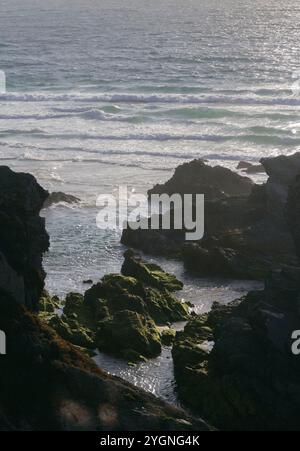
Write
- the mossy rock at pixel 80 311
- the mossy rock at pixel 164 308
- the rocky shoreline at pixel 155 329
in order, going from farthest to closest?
the mossy rock at pixel 164 308 < the mossy rock at pixel 80 311 < the rocky shoreline at pixel 155 329

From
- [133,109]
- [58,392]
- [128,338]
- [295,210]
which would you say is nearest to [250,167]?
[295,210]

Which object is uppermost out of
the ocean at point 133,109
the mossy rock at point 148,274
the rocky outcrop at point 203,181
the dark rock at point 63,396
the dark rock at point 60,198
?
the ocean at point 133,109

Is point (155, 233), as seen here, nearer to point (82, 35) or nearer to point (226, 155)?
point (226, 155)

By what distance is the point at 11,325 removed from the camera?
88.9ft

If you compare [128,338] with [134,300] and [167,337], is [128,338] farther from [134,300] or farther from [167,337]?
[134,300]

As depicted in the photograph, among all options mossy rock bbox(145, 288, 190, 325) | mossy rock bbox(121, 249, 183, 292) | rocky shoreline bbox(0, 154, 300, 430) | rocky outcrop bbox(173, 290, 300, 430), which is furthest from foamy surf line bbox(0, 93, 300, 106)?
rocky outcrop bbox(173, 290, 300, 430)

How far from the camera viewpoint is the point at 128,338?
33000 millimetres

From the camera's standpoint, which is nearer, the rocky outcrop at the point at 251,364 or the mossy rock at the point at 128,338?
the rocky outcrop at the point at 251,364

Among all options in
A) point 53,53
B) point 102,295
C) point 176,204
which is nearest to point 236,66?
point 53,53

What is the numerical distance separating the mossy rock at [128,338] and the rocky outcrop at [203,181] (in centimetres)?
1878

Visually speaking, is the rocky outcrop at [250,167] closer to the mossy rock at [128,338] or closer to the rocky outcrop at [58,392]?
the mossy rock at [128,338]

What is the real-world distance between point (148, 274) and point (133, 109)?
46.1 metres

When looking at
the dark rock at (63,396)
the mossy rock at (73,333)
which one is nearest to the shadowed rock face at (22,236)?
the mossy rock at (73,333)

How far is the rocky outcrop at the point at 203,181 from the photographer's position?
172ft
